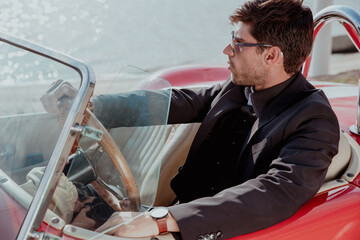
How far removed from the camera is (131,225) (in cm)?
124

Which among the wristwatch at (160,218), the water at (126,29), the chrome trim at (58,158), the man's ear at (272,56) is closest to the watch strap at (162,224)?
the wristwatch at (160,218)

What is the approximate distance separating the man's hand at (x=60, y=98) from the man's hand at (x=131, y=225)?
318mm

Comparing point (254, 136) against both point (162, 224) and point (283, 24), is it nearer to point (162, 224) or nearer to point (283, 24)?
point (283, 24)

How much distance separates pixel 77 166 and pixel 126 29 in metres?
10.5

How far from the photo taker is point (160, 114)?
4.56ft

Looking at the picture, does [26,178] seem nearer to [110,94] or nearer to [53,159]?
[53,159]

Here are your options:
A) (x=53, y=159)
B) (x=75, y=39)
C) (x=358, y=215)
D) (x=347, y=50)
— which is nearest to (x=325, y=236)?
(x=358, y=215)

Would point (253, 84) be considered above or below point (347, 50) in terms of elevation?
above

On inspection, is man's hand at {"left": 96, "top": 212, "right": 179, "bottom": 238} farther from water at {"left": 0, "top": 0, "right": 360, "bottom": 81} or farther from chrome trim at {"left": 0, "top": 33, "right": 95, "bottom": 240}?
water at {"left": 0, "top": 0, "right": 360, "bottom": 81}

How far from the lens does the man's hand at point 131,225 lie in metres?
1.21

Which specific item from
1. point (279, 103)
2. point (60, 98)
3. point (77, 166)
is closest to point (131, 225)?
point (77, 166)

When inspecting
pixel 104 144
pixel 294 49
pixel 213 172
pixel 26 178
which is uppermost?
→ pixel 294 49

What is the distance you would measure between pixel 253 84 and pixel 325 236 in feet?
2.22

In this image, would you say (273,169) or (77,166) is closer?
(77,166)
